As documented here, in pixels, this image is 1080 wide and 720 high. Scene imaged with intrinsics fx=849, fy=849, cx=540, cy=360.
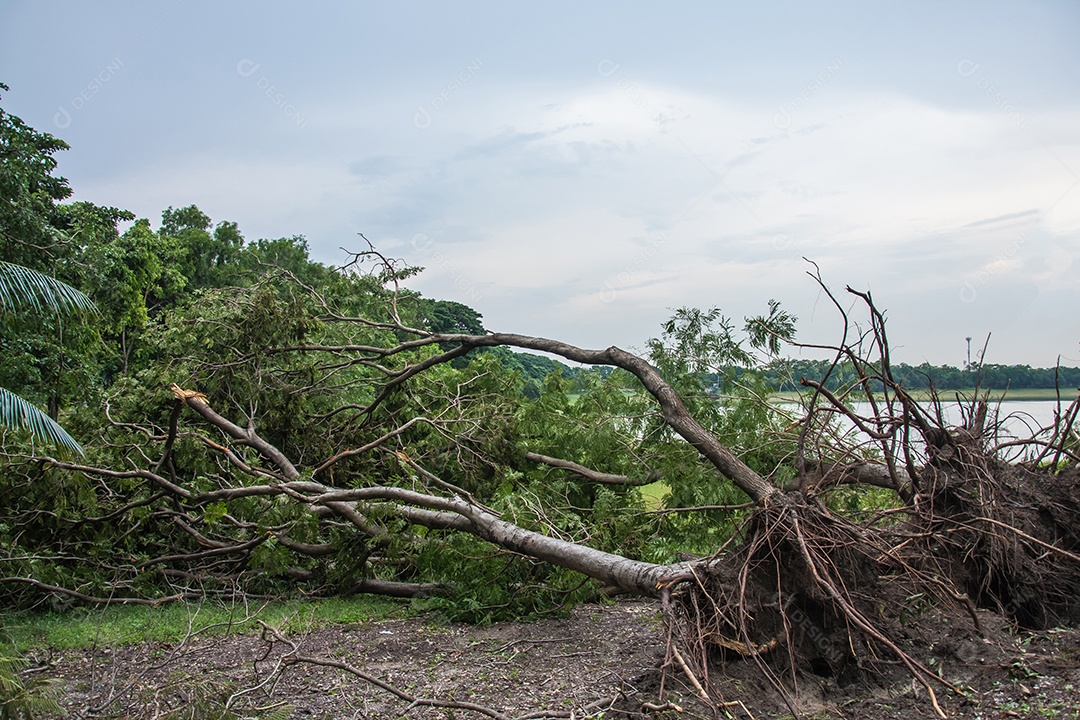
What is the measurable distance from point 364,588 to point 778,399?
3.52m

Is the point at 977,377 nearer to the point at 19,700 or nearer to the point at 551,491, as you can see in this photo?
the point at 551,491

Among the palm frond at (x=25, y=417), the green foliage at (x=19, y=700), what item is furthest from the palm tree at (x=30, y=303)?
the green foliage at (x=19, y=700)

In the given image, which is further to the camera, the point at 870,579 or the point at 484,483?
the point at 484,483

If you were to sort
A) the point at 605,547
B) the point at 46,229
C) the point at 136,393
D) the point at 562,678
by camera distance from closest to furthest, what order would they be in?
the point at 562,678 < the point at 605,547 < the point at 136,393 < the point at 46,229

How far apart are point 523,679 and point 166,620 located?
2798 mm

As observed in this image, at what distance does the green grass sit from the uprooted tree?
22 centimetres

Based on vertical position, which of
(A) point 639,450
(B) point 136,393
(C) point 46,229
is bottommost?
(A) point 639,450

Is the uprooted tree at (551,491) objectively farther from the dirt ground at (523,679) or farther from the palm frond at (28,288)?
the palm frond at (28,288)

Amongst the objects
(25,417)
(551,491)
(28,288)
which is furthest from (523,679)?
(28,288)

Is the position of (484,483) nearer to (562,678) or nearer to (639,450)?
(639,450)

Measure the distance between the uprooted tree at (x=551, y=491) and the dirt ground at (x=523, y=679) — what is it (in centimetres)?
16

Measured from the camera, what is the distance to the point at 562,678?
14.3ft

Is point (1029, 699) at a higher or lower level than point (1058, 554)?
lower

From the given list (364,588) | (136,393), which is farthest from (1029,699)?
(136,393)
